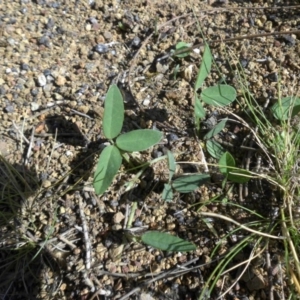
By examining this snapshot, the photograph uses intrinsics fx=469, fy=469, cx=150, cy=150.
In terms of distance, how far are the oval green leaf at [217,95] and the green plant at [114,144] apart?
223 mm

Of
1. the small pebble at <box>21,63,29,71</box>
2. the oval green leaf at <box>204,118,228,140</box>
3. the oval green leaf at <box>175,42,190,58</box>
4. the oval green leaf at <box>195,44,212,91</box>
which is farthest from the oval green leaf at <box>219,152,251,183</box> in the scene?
the small pebble at <box>21,63,29,71</box>

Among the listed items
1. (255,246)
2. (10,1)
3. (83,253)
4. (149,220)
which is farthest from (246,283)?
(10,1)

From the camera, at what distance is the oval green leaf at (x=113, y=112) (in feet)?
3.62

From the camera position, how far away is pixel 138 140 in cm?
112

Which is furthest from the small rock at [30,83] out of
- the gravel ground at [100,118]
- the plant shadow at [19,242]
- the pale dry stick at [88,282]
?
the pale dry stick at [88,282]

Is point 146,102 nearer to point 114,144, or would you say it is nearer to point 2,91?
point 114,144

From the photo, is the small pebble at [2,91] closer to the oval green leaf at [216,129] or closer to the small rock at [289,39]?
the oval green leaf at [216,129]

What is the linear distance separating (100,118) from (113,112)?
0.23 m

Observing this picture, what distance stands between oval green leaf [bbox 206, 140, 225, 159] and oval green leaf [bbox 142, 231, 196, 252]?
0.88ft

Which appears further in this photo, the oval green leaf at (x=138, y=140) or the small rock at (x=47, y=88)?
the small rock at (x=47, y=88)

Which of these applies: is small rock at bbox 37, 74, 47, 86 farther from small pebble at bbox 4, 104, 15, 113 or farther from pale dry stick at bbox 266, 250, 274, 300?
pale dry stick at bbox 266, 250, 274, 300

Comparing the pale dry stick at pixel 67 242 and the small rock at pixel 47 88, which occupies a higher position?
the small rock at pixel 47 88

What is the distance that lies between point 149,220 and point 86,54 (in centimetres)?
61

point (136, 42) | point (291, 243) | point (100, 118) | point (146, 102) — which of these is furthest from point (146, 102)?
point (291, 243)
